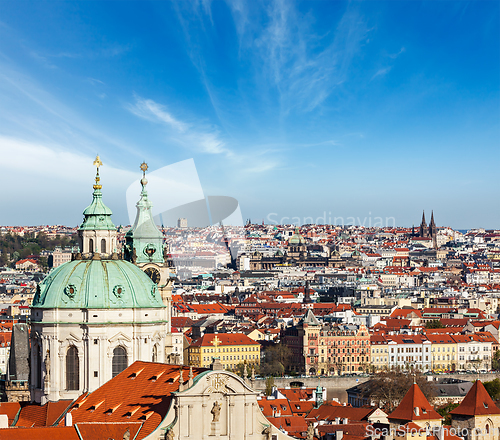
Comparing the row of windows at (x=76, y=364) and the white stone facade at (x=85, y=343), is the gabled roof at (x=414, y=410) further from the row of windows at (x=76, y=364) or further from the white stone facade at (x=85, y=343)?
the row of windows at (x=76, y=364)

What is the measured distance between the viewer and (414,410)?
46375 mm

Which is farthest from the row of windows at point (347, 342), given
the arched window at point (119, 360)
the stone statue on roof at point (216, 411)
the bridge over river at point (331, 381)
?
the stone statue on roof at point (216, 411)

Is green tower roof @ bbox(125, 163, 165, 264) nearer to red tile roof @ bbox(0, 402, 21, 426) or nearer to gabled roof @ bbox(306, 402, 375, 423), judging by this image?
gabled roof @ bbox(306, 402, 375, 423)

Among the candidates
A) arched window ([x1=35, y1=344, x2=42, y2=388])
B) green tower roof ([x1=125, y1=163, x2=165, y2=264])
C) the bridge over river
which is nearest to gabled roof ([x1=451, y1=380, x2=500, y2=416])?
green tower roof ([x1=125, y1=163, x2=165, y2=264])

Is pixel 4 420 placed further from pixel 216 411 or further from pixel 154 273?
pixel 154 273

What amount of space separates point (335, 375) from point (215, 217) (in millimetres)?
26640

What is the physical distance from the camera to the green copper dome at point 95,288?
34.4 metres

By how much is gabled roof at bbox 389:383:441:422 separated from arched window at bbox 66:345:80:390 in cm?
1678

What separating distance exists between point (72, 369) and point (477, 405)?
1957cm

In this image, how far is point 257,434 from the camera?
94.8 feet

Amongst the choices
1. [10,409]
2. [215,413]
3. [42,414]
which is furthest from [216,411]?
[10,409]

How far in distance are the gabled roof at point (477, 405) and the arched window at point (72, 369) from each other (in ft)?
62.7

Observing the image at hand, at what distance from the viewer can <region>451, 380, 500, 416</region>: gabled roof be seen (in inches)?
1845

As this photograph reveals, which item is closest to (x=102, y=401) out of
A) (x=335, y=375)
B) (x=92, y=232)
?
(x=92, y=232)
